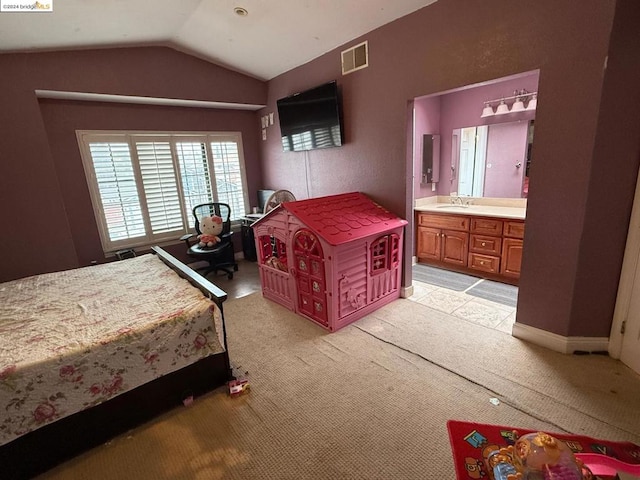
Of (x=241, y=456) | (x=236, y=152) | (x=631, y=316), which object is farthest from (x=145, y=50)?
(x=631, y=316)

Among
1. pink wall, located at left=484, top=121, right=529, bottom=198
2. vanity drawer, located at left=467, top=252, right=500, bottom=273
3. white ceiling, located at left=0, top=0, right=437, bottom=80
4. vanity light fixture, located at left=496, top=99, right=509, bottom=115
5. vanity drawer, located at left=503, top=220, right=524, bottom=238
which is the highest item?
white ceiling, located at left=0, top=0, right=437, bottom=80

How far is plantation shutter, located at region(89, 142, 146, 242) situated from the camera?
3.74 m

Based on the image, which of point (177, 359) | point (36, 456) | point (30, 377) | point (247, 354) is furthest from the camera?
point (247, 354)

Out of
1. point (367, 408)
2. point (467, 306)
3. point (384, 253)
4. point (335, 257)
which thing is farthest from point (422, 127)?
point (367, 408)

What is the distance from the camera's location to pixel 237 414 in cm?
184

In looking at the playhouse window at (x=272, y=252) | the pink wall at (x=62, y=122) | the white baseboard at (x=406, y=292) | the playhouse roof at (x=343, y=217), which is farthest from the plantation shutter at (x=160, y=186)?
the white baseboard at (x=406, y=292)

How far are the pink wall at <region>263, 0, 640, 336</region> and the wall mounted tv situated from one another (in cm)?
67

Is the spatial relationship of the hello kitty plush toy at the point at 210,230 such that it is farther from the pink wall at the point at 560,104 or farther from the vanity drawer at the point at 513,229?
the vanity drawer at the point at 513,229

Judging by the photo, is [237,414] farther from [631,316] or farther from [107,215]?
[107,215]

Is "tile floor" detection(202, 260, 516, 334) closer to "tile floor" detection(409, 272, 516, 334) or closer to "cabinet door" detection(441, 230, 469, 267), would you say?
"tile floor" detection(409, 272, 516, 334)

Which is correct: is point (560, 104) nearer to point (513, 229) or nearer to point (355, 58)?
point (513, 229)

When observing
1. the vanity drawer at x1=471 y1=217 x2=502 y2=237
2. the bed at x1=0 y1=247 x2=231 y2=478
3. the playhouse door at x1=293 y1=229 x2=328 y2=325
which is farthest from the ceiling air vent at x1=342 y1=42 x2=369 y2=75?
the bed at x1=0 y1=247 x2=231 y2=478

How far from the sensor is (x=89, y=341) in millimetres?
1563

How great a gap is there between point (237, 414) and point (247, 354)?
62cm
